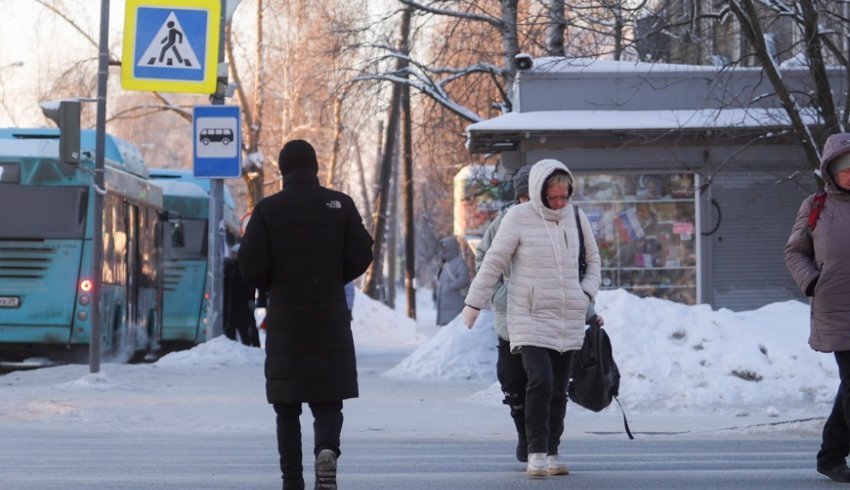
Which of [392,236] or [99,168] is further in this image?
[392,236]

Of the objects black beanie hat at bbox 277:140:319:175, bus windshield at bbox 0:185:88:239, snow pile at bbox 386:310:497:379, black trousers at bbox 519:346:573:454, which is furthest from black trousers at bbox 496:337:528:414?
bus windshield at bbox 0:185:88:239

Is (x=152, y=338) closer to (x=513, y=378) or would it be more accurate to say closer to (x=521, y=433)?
(x=521, y=433)

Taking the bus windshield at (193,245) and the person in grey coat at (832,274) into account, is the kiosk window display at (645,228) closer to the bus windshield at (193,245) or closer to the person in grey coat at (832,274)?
the bus windshield at (193,245)

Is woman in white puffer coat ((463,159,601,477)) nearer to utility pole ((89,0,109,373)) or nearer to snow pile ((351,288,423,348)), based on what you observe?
utility pole ((89,0,109,373))

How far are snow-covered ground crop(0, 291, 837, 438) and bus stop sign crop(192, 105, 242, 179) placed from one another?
3.17 metres

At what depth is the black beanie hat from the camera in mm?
7473

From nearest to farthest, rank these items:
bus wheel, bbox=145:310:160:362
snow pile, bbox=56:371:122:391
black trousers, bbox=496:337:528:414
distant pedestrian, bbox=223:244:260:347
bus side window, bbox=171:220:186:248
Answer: black trousers, bbox=496:337:528:414 < snow pile, bbox=56:371:122:391 < distant pedestrian, bbox=223:244:260:347 < bus side window, bbox=171:220:186:248 < bus wheel, bbox=145:310:160:362

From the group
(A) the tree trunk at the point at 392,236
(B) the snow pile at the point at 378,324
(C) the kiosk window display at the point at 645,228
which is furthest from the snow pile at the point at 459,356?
(A) the tree trunk at the point at 392,236

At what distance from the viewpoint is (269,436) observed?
483 inches

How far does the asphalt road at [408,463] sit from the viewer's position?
28.2 feet

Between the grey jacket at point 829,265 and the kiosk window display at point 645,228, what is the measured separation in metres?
13.0

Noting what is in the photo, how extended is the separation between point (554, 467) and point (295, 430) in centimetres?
195

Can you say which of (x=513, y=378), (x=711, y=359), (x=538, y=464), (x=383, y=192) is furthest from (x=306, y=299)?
(x=383, y=192)

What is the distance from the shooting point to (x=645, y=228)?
21516 mm
